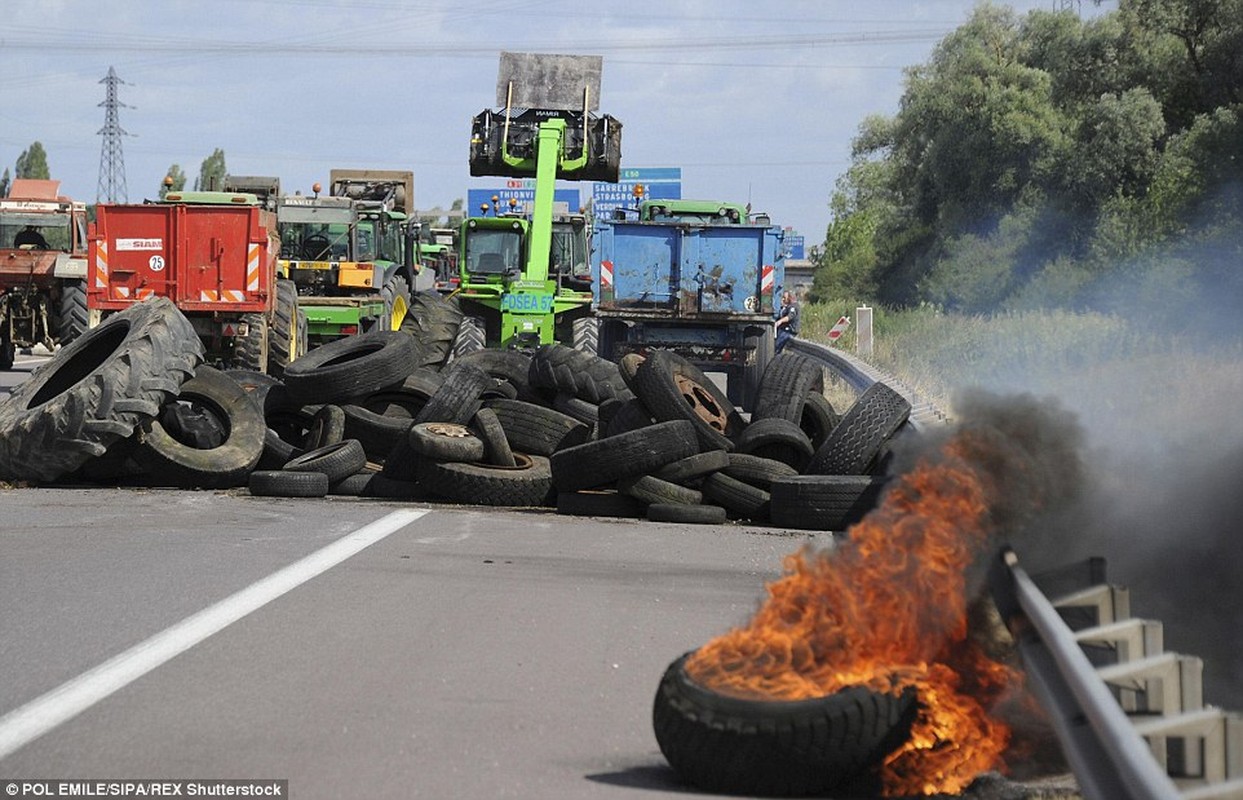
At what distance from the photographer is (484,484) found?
43.7 feet

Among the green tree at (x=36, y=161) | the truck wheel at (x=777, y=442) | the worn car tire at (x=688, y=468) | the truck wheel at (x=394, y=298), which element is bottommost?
the worn car tire at (x=688, y=468)

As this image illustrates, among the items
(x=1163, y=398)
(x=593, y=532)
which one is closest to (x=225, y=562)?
(x=593, y=532)

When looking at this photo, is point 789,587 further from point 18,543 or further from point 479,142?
point 479,142

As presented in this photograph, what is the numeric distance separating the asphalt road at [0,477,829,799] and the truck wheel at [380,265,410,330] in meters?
16.5

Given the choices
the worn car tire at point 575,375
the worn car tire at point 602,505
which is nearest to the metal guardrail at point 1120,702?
the worn car tire at point 602,505

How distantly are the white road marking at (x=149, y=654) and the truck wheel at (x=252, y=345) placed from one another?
1311cm

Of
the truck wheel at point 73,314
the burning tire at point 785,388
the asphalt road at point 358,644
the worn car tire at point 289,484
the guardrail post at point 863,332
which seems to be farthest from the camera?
the guardrail post at point 863,332

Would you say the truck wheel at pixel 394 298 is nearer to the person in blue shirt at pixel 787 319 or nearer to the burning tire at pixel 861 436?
the person in blue shirt at pixel 787 319

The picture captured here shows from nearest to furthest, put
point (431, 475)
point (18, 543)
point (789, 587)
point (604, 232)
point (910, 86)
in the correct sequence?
point (789, 587) → point (18, 543) → point (431, 475) → point (604, 232) → point (910, 86)

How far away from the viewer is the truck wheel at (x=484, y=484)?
13281mm

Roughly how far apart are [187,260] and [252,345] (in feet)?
4.97

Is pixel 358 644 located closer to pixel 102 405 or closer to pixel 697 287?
pixel 102 405

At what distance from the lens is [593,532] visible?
39.4 feet

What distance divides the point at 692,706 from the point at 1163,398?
760 cm
